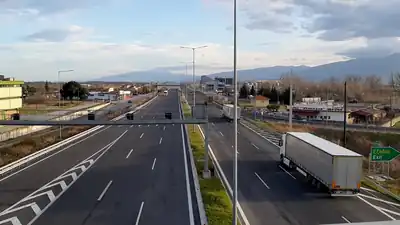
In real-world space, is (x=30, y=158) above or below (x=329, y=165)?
below

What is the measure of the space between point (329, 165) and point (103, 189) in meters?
12.4

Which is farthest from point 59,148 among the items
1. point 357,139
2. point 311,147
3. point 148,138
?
point 357,139

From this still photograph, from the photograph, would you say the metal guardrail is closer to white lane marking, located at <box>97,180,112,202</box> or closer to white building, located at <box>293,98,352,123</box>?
white lane marking, located at <box>97,180,112,202</box>

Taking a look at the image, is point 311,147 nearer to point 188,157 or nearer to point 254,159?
point 254,159

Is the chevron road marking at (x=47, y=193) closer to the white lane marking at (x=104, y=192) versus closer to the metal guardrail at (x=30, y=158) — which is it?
the white lane marking at (x=104, y=192)

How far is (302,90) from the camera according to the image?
154 metres

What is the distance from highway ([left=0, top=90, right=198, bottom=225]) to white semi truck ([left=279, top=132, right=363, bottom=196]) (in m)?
7.18

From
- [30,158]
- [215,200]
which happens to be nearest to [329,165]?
[215,200]

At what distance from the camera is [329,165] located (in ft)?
76.1

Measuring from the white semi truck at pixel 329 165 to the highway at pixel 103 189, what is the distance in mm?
7185

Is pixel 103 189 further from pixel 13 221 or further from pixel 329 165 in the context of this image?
pixel 329 165

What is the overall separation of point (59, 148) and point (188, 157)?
42.4 ft

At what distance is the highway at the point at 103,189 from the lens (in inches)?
756

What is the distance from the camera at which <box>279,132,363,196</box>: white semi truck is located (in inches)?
900
